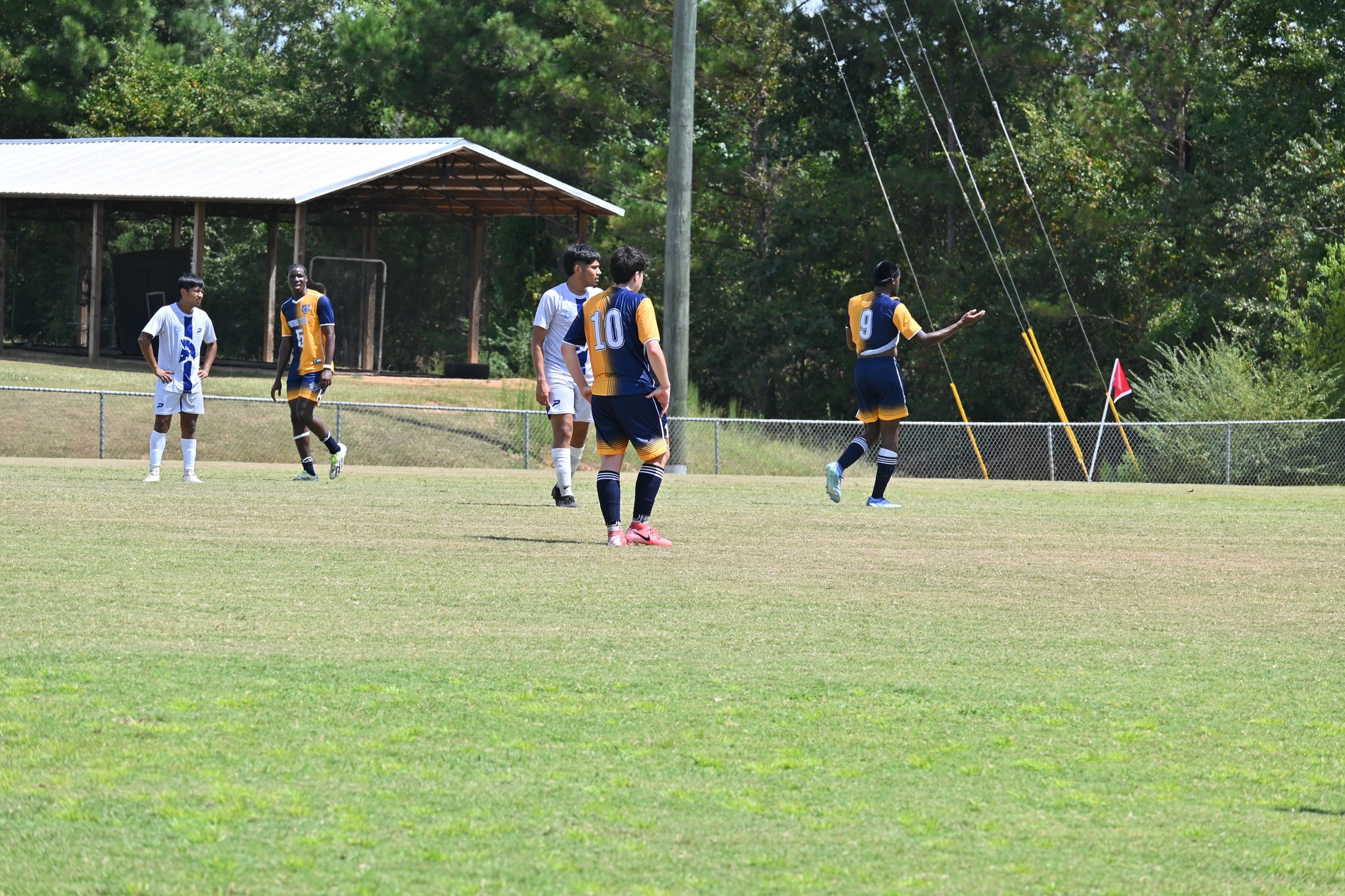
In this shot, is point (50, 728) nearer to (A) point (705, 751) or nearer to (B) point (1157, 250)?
(A) point (705, 751)

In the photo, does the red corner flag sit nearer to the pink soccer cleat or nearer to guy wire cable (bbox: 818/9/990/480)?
guy wire cable (bbox: 818/9/990/480)

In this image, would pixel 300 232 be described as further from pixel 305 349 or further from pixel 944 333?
pixel 944 333

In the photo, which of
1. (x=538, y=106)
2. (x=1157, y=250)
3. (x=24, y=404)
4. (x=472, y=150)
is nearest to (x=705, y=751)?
(x=24, y=404)

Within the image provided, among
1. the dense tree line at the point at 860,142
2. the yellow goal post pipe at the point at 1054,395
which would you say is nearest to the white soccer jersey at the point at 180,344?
the yellow goal post pipe at the point at 1054,395

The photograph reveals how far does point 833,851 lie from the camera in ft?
13.7

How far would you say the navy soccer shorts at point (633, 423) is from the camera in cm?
1083

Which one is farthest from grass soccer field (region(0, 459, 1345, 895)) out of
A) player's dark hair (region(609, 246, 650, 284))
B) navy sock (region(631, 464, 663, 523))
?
player's dark hair (region(609, 246, 650, 284))

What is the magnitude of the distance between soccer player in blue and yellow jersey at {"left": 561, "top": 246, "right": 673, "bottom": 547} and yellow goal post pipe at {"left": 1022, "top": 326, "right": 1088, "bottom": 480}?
45.2 feet

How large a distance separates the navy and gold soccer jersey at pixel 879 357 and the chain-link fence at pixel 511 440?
764 cm

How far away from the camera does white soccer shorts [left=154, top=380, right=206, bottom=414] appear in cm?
1563

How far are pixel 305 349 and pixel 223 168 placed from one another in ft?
61.1

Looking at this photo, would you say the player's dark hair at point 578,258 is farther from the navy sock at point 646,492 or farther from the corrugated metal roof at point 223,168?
the corrugated metal roof at point 223,168

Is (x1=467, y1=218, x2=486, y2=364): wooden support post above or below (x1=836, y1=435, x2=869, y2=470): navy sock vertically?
above

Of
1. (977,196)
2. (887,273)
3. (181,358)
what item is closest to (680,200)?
(887,273)
